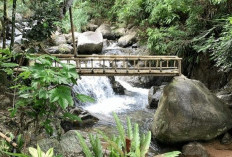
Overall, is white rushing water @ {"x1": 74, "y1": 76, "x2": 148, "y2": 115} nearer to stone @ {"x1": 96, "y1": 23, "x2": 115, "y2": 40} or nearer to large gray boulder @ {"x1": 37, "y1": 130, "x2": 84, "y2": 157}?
large gray boulder @ {"x1": 37, "y1": 130, "x2": 84, "y2": 157}

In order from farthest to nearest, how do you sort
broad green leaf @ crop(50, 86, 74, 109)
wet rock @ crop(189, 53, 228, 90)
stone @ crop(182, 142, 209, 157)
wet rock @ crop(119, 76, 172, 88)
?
1. wet rock @ crop(119, 76, 172, 88)
2. wet rock @ crop(189, 53, 228, 90)
3. stone @ crop(182, 142, 209, 157)
4. broad green leaf @ crop(50, 86, 74, 109)

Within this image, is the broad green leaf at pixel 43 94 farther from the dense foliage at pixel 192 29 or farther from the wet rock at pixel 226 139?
the wet rock at pixel 226 139

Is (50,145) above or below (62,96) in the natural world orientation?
below

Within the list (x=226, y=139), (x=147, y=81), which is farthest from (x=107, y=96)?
→ (x=226, y=139)

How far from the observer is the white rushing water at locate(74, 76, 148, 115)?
9586mm

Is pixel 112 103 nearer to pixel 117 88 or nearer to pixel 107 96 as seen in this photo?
pixel 107 96

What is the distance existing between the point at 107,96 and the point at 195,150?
5496 mm

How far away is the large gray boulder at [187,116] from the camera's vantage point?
629 cm

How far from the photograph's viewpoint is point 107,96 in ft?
35.6

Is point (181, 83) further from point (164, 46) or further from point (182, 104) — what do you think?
point (164, 46)

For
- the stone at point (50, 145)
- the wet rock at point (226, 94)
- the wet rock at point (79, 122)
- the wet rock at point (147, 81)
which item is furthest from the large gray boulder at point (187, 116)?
the wet rock at point (147, 81)

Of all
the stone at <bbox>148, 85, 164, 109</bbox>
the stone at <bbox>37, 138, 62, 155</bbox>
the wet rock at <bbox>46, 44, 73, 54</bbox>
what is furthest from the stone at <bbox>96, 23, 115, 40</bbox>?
the stone at <bbox>37, 138, 62, 155</bbox>

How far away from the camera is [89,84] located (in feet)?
35.8

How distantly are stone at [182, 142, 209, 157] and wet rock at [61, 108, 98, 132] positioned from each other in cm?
320
